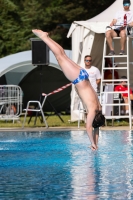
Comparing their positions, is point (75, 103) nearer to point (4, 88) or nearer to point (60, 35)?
point (4, 88)

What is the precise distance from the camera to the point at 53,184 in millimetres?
7723

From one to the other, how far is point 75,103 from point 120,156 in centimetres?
841

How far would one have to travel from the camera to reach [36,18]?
4281cm

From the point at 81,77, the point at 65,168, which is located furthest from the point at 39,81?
the point at 65,168

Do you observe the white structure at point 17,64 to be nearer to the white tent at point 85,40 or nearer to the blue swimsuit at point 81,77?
the white tent at point 85,40

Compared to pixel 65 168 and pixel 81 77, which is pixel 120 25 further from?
pixel 65 168

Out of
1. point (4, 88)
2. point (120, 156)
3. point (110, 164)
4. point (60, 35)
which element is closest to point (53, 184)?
point (110, 164)

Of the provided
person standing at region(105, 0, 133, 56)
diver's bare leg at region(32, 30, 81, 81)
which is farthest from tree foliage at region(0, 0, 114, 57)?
diver's bare leg at region(32, 30, 81, 81)

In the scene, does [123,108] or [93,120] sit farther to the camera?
[123,108]

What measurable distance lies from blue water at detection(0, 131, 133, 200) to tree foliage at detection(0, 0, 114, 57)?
2383cm

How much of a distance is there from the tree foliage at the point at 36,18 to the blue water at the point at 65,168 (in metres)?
23.8

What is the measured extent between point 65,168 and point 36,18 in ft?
112

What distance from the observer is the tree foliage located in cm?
3828

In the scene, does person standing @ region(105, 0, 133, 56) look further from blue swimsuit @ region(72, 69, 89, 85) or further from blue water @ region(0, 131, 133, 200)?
blue swimsuit @ region(72, 69, 89, 85)
